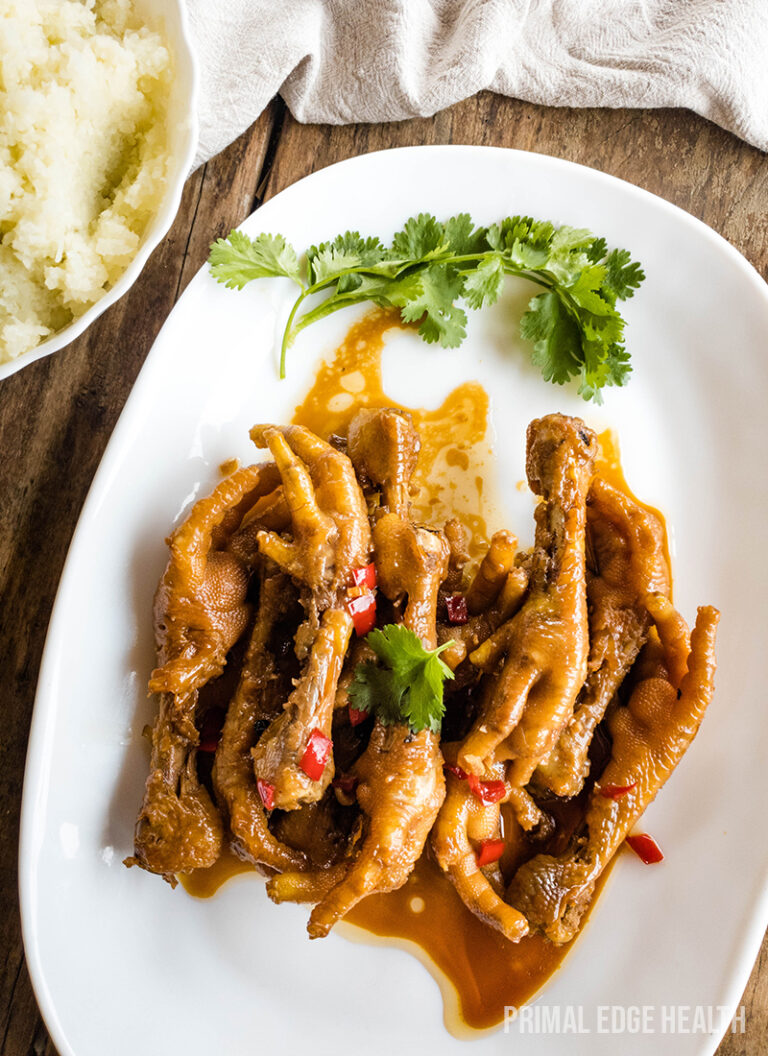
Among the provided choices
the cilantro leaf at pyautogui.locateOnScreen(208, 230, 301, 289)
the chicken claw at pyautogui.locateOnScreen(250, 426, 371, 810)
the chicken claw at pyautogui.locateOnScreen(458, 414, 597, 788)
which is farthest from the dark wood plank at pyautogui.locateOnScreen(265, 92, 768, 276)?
the chicken claw at pyautogui.locateOnScreen(250, 426, 371, 810)

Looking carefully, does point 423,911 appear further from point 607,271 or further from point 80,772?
point 607,271

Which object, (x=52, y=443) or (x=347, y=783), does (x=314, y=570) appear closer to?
(x=347, y=783)

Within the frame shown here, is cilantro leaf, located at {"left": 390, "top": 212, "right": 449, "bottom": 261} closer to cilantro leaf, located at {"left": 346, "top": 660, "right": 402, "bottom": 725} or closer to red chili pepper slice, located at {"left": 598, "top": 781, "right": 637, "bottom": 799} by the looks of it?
cilantro leaf, located at {"left": 346, "top": 660, "right": 402, "bottom": 725}

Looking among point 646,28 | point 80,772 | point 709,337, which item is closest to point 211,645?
point 80,772

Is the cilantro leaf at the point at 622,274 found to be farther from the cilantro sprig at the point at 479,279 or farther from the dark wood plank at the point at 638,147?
the dark wood plank at the point at 638,147

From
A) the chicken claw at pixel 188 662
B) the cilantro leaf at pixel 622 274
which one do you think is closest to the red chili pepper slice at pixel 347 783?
the chicken claw at pixel 188 662
